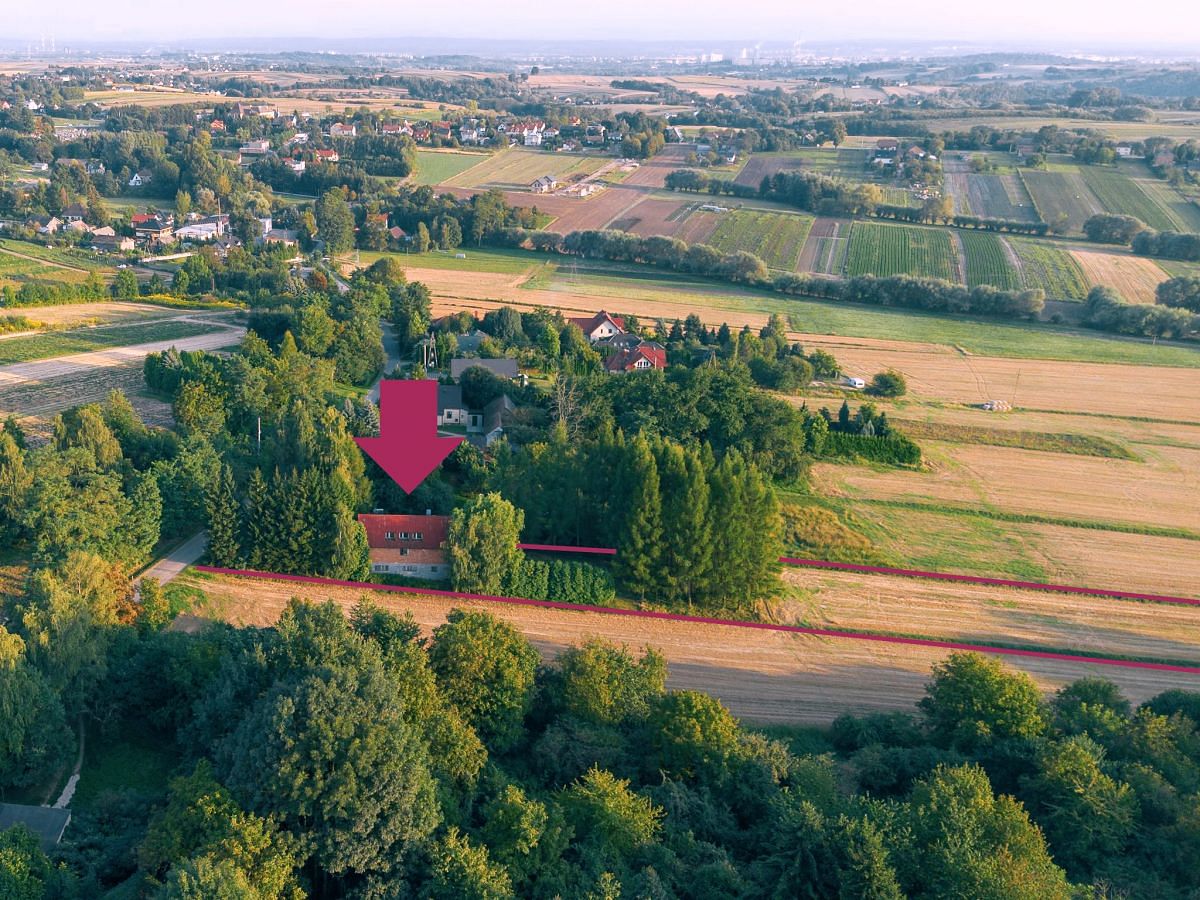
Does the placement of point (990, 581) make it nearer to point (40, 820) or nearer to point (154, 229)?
point (40, 820)

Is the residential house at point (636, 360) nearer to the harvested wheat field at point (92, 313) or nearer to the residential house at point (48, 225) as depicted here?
the harvested wheat field at point (92, 313)

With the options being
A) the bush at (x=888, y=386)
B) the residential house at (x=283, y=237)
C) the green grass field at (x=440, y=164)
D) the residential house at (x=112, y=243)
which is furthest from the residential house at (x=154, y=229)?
the bush at (x=888, y=386)

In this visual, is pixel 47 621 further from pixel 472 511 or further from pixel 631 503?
pixel 631 503

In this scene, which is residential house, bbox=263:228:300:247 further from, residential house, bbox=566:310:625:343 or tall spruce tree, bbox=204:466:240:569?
tall spruce tree, bbox=204:466:240:569

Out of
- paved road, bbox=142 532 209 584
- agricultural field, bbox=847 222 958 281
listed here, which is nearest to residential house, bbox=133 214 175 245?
paved road, bbox=142 532 209 584

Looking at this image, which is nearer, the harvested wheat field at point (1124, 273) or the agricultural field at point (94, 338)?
the agricultural field at point (94, 338)

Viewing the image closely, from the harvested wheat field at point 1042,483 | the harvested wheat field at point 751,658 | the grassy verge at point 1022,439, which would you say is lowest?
the harvested wheat field at point 751,658
